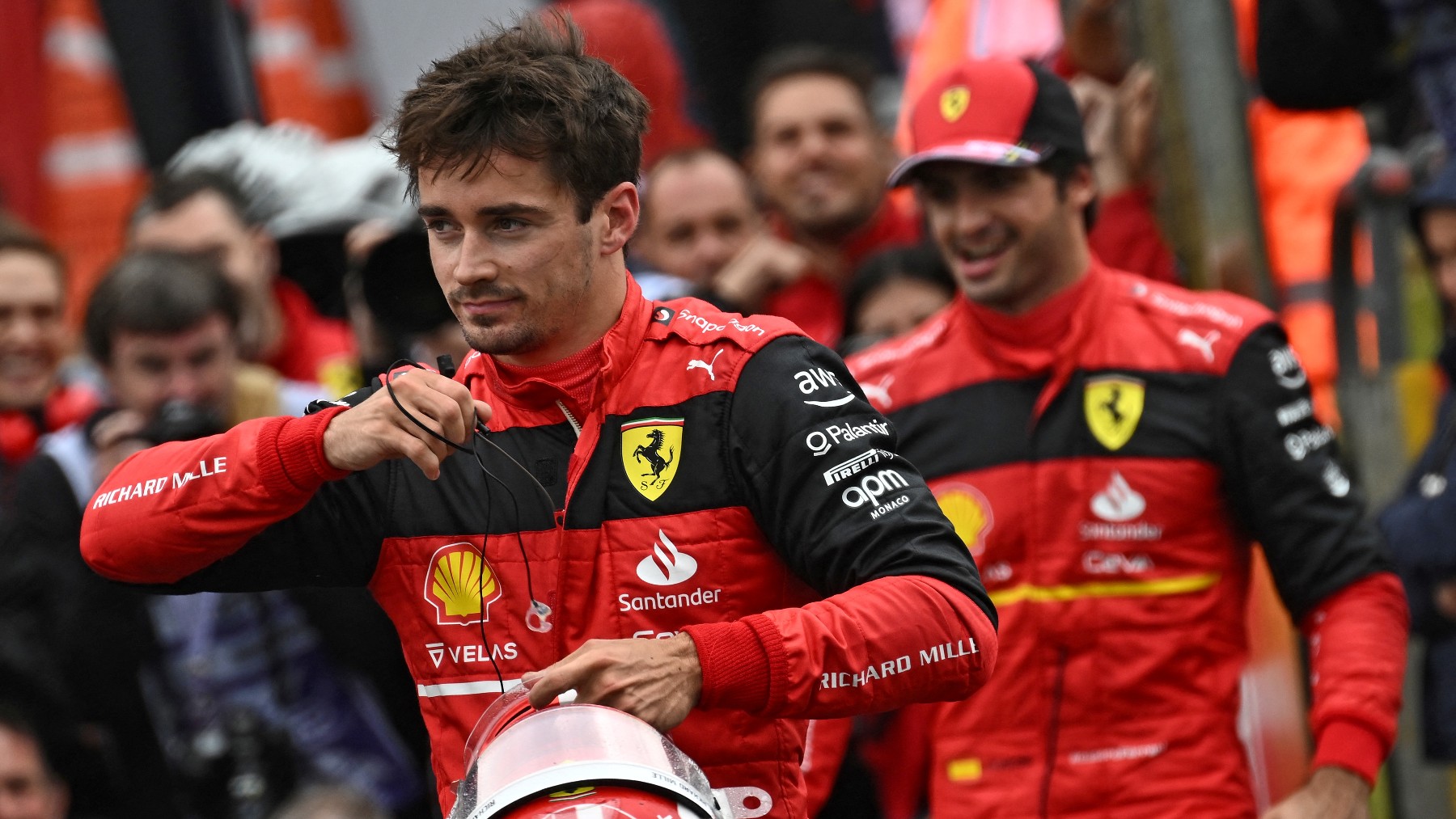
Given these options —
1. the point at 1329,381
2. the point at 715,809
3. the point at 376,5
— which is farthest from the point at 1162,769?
the point at 376,5

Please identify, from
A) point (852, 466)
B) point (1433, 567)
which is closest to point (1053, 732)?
point (1433, 567)

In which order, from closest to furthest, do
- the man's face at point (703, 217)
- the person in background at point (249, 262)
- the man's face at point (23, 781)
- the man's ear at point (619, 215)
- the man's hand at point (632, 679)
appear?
the man's hand at point (632, 679) → the man's ear at point (619, 215) → the man's face at point (23, 781) → the person in background at point (249, 262) → the man's face at point (703, 217)

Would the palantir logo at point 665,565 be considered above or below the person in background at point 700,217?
above

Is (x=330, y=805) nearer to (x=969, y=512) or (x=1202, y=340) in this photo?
(x=969, y=512)

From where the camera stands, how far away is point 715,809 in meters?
2.63

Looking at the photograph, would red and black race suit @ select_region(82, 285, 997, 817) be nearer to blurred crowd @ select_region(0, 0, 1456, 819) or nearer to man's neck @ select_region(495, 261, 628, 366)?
man's neck @ select_region(495, 261, 628, 366)

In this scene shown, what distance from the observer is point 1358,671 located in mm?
4117

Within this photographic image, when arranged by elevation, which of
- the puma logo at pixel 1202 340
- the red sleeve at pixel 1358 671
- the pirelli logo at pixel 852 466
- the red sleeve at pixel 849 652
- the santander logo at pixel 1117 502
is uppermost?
the pirelli logo at pixel 852 466

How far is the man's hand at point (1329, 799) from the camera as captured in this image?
12.9 ft

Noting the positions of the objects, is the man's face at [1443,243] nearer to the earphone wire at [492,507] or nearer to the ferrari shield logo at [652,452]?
the ferrari shield logo at [652,452]

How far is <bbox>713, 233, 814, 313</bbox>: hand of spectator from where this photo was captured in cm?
614

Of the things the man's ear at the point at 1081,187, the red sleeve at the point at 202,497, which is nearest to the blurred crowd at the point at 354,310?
the man's ear at the point at 1081,187

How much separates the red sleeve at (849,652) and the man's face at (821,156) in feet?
11.8

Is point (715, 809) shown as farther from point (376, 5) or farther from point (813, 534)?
point (376, 5)
